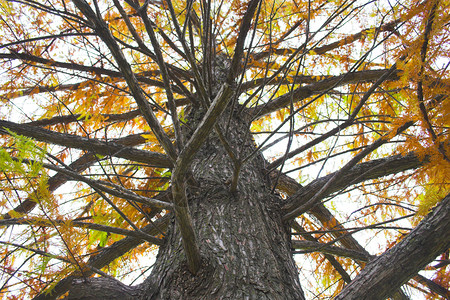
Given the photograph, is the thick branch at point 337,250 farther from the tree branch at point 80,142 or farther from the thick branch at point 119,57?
the thick branch at point 119,57

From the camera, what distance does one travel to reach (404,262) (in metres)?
1.21

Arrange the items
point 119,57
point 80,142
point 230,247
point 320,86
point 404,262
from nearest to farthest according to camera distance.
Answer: point 119,57 < point 404,262 < point 230,247 < point 80,142 < point 320,86

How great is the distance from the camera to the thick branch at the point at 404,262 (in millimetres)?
1204

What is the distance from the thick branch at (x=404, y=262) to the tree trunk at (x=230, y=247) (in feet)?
0.95

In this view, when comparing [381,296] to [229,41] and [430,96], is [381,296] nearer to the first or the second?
[430,96]

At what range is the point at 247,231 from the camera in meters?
1.54

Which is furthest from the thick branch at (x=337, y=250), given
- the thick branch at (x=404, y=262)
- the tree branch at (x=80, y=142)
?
the tree branch at (x=80, y=142)

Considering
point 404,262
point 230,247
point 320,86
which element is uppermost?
point 320,86

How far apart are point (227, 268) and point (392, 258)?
67cm

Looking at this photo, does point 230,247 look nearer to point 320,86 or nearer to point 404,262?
point 404,262

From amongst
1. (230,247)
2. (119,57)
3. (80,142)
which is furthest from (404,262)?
(80,142)

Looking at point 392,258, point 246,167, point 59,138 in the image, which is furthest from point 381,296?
point 59,138

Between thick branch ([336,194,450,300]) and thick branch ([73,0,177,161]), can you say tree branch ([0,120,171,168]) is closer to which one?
thick branch ([73,0,177,161])

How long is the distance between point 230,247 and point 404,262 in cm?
71
